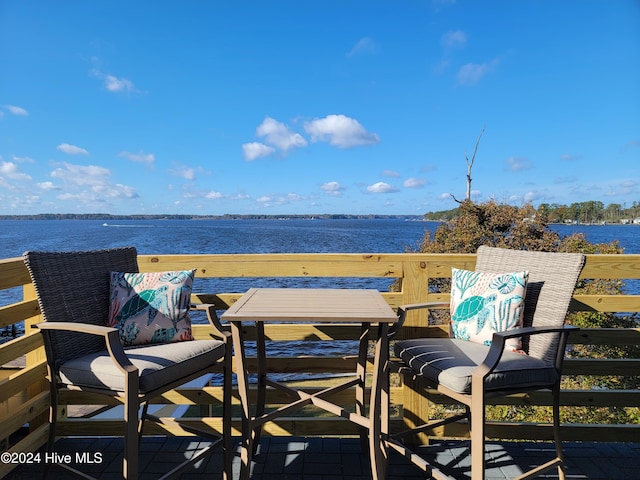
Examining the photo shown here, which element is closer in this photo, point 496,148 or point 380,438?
point 380,438

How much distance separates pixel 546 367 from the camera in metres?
1.76

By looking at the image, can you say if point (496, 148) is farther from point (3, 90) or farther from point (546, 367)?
point (3, 90)

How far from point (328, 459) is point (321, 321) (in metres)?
0.97

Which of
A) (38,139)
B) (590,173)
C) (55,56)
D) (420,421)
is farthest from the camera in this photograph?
(38,139)

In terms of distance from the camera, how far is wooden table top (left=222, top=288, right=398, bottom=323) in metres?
1.62

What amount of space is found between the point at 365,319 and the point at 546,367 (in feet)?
2.82

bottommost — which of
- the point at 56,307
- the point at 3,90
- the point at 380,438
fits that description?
the point at 380,438

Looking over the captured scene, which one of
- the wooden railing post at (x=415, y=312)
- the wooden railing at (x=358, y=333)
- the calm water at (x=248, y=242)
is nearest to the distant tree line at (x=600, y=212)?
the calm water at (x=248, y=242)

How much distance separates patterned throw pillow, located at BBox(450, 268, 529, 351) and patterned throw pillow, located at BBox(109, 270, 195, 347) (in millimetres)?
1430

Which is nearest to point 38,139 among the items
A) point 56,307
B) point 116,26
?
point 116,26

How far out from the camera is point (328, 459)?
7.04 feet

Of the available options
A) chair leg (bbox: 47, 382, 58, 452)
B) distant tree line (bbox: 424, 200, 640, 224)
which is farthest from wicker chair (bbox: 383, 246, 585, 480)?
distant tree line (bbox: 424, 200, 640, 224)

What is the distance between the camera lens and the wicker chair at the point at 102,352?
1.55 m

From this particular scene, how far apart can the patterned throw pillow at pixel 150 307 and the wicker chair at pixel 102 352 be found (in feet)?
0.25
